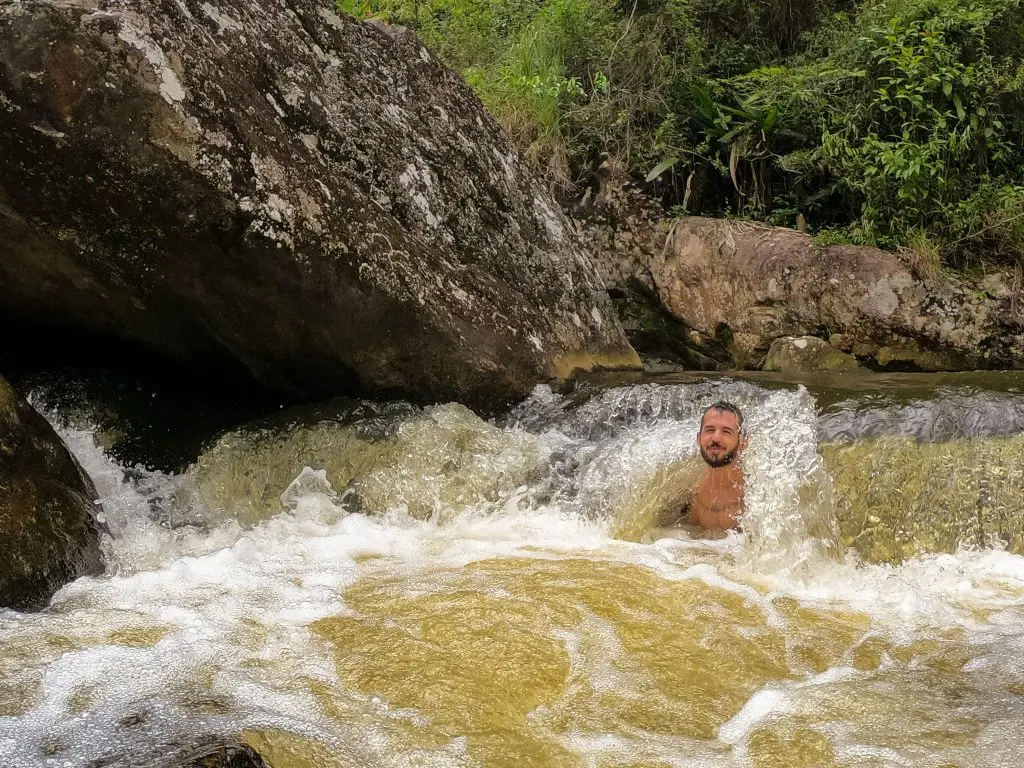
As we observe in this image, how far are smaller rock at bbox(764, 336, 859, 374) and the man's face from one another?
10.3 ft

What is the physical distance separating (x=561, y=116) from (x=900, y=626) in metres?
6.97

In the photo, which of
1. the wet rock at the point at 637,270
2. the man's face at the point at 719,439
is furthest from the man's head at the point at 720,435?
the wet rock at the point at 637,270

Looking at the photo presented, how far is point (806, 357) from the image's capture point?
8.16 meters

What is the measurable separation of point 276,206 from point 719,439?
250 centimetres

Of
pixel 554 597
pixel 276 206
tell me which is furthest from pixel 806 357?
pixel 554 597

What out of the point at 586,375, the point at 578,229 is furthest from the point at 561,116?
the point at 586,375

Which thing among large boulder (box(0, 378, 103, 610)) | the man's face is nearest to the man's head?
the man's face

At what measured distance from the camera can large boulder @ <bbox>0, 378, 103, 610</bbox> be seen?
13.5 ft

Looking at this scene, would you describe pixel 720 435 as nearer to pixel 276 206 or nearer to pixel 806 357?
pixel 276 206

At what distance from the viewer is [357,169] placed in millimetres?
6266

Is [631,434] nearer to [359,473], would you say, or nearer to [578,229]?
[359,473]

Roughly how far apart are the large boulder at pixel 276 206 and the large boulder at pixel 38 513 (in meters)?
1.01

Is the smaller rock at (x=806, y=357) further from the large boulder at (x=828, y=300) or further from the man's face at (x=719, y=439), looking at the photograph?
the man's face at (x=719, y=439)

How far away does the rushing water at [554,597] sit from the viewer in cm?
291
